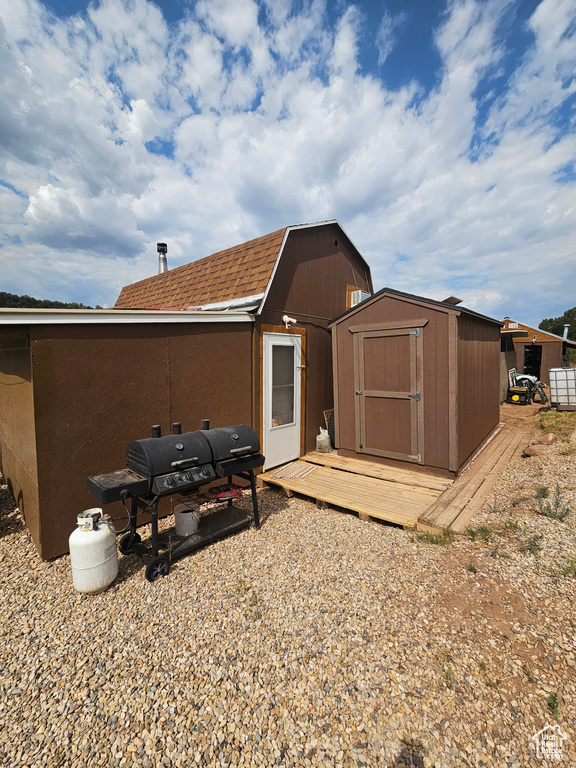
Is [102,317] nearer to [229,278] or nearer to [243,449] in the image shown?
[243,449]

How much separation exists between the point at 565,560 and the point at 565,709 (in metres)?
1.56

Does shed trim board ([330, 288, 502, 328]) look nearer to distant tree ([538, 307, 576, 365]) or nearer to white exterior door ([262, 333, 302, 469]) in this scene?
white exterior door ([262, 333, 302, 469])

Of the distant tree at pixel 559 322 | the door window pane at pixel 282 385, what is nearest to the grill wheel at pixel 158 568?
the door window pane at pixel 282 385

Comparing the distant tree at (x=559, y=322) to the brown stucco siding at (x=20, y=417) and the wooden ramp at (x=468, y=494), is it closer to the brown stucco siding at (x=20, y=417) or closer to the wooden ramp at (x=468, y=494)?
the wooden ramp at (x=468, y=494)

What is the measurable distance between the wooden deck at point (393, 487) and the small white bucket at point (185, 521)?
180cm

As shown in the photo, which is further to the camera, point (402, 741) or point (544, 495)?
point (544, 495)

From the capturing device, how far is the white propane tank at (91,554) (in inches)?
117

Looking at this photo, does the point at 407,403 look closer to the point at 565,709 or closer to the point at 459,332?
the point at 459,332

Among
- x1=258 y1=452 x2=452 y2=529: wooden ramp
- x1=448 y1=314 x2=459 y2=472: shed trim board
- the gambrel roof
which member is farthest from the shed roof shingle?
x1=258 y1=452 x2=452 y2=529: wooden ramp

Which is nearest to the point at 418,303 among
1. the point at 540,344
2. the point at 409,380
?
the point at 409,380

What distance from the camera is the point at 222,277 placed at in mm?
6754

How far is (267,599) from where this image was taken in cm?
295

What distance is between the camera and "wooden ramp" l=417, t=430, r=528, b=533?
4.00 m

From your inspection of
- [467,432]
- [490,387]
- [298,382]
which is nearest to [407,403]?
[467,432]
